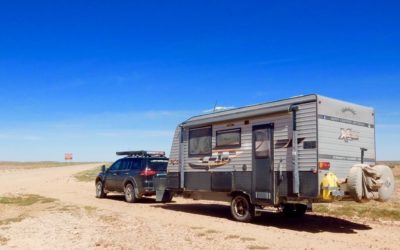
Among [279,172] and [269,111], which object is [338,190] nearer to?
[279,172]

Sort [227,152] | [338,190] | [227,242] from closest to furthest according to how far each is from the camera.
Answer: [227,242], [338,190], [227,152]

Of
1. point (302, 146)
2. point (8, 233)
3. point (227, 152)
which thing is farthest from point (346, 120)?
point (8, 233)

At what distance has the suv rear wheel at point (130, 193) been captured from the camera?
1870cm

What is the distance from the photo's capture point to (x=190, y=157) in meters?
15.2

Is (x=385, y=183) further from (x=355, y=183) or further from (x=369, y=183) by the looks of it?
(x=355, y=183)

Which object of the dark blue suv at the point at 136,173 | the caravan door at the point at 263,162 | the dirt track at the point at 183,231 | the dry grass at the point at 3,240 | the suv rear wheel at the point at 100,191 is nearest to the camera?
the dirt track at the point at 183,231

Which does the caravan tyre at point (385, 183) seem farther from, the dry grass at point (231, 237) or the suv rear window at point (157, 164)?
the suv rear window at point (157, 164)

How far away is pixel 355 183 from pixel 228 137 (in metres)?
4.13

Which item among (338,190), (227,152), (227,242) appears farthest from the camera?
(227,152)

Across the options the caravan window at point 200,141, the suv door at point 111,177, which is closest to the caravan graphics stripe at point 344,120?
the caravan window at point 200,141

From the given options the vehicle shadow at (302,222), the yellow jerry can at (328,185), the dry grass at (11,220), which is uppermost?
the yellow jerry can at (328,185)

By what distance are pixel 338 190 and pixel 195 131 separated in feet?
18.1

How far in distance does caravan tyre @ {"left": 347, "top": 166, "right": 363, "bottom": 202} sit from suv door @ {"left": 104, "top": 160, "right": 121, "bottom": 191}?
11.5 m

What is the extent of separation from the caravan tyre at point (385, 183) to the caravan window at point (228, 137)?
3.90 meters
